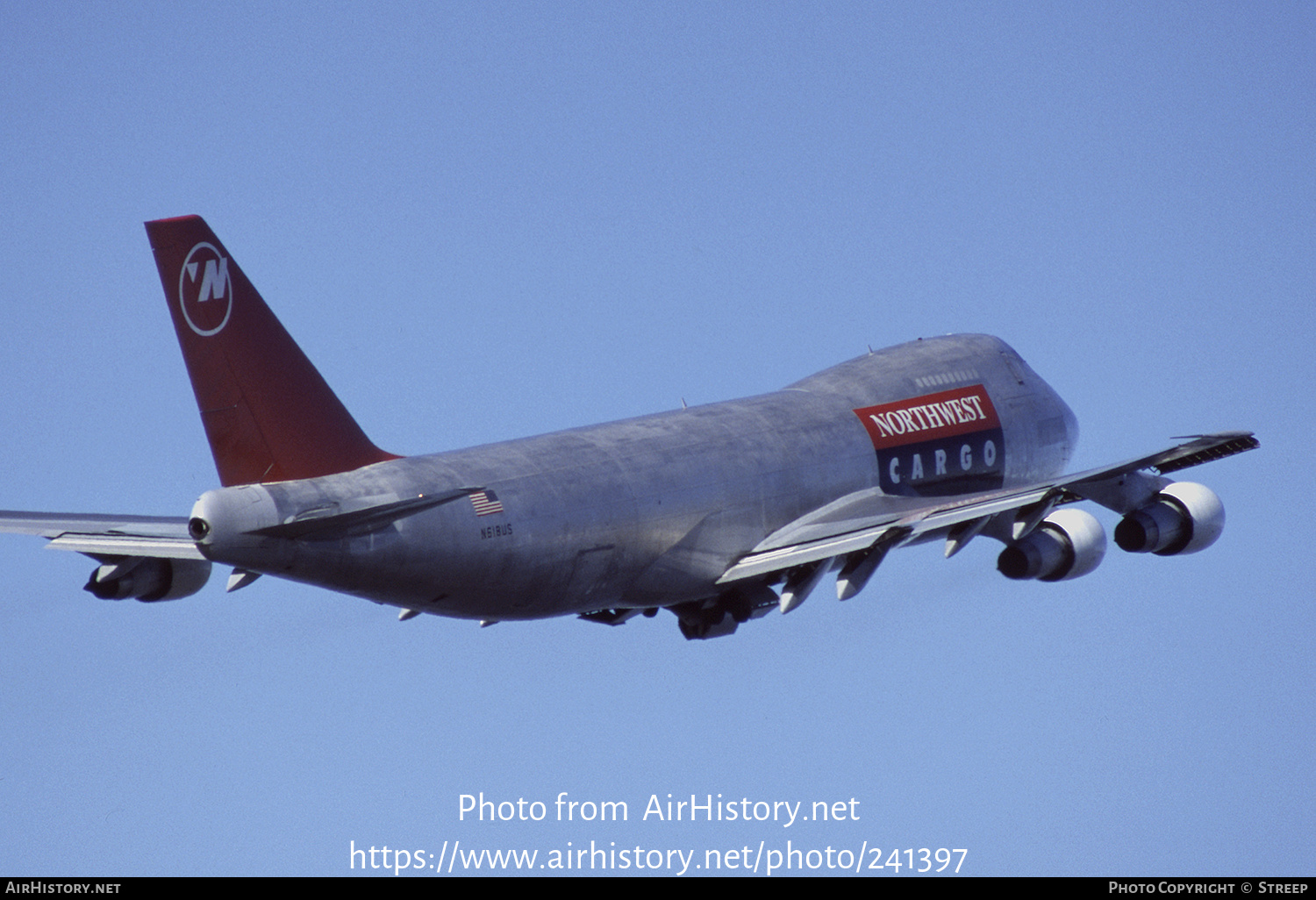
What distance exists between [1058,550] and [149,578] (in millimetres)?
19317

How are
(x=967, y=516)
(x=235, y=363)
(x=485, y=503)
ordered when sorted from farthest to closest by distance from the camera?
(x=967, y=516) → (x=485, y=503) → (x=235, y=363)

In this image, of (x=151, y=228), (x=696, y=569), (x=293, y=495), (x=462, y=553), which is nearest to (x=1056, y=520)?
(x=696, y=569)

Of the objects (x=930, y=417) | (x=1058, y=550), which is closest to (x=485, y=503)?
(x=1058, y=550)

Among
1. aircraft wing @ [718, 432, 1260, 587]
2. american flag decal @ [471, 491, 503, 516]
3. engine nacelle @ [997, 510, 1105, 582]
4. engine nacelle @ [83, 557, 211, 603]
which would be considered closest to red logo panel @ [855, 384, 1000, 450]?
aircraft wing @ [718, 432, 1260, 587]

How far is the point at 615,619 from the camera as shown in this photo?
53000 millimetres

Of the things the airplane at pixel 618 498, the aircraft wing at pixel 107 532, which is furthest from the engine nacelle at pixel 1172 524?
the aircraft wing at pixel 107 532

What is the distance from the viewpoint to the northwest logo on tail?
4288 centimetres

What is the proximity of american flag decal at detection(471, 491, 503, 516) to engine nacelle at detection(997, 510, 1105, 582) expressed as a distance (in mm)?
11492

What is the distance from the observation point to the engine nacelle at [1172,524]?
50.7m

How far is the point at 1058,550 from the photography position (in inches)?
1970

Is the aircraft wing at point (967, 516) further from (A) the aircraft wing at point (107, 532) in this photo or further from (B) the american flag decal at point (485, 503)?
(A) the aircraft wing at point (107, 532)

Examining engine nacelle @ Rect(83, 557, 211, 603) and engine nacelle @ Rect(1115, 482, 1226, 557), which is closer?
engine nacelle @ Rect(83, 557, 211, 603)

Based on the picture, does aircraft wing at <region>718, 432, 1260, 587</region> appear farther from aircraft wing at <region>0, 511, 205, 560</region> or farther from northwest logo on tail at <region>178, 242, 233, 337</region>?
northwest logo on tail at <region>178, 242, 233, 337</region>

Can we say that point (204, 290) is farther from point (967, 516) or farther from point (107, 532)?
point (967, 516)
